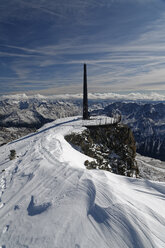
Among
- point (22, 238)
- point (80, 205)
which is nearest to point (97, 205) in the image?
point (80, 205)

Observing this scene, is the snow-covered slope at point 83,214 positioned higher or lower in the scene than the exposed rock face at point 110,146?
higher

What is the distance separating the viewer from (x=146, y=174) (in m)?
89.2

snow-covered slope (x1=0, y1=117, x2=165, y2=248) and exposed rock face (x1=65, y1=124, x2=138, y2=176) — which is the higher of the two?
snow-covered slope (x1=0, y1=117, x2=165, y2=248)

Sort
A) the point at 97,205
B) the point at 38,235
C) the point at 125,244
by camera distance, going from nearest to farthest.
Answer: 1. the point at 125,244
2. the point at 38,235
3. the point at 97,205

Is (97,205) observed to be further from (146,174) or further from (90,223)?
(146,174)

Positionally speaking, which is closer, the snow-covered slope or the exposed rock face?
the snow-covered slope

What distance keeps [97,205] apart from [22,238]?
264 centimetres

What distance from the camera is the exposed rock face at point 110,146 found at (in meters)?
21.3

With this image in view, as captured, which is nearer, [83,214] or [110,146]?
[83,214]

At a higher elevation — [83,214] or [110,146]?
[83,214]

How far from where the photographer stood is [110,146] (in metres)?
25.2

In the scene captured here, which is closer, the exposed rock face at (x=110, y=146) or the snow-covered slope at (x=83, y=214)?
the snow-covered slope at (x=83, y=214)

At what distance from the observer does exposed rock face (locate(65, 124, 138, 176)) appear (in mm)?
21312

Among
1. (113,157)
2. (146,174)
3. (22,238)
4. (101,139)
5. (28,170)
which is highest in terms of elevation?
(22,238)
